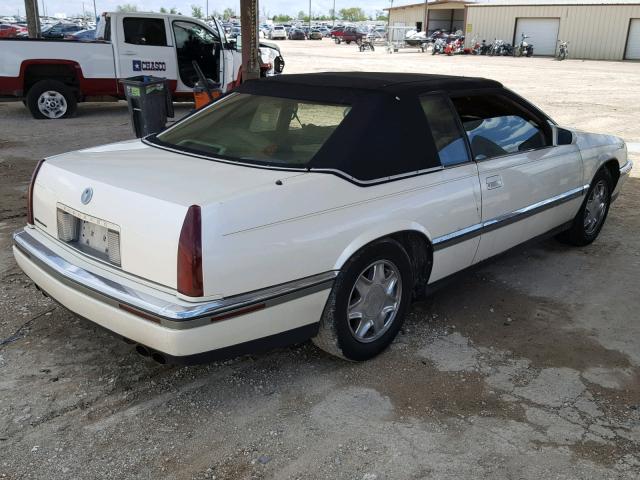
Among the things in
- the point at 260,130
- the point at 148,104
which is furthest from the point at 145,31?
the point at 260,130

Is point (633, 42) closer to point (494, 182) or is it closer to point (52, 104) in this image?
point (52, 104)

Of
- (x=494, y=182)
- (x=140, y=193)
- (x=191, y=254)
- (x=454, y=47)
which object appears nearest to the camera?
(x=191, y=254)

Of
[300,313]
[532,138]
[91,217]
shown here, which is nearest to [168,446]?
[300,313]

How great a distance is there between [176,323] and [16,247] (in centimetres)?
146

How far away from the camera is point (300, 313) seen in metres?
2.95

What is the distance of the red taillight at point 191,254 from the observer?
2.55 meters

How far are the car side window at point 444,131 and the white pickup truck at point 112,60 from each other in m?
9.06

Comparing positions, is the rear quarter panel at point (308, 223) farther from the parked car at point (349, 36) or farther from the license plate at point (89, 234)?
the parked car at point (349, 36)


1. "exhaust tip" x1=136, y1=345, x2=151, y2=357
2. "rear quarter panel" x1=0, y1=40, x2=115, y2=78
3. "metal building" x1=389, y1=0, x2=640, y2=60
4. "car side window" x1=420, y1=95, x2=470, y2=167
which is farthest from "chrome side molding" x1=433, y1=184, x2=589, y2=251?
"metal building" x1=389, y1=0, x2=640, y2=60

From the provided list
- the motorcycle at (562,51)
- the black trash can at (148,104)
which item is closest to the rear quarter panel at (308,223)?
the black trash can at (148,104)

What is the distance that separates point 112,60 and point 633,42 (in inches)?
1387

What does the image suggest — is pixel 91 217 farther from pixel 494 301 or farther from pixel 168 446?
pixel 494 301

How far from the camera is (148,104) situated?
25.5 ft

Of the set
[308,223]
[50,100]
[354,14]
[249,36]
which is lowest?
[50,100]
